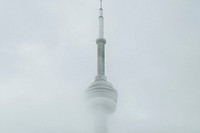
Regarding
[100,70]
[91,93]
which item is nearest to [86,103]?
[91,93]

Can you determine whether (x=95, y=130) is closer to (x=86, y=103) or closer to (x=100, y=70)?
(x=86, y=103)

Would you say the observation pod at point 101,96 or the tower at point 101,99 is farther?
the tower at point 101,99

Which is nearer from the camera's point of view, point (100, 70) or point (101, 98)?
point (101, 98)

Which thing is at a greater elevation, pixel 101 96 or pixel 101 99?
pixel 101 96

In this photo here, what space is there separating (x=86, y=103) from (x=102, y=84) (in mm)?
9653

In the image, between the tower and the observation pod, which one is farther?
the tower

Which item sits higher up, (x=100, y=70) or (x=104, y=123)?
(x=100, y=70)

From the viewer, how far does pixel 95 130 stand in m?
192

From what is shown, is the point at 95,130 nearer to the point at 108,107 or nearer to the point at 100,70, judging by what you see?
the point at 108,107

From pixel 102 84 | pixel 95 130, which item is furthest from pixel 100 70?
pixel 95 130

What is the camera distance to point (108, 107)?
618 ft

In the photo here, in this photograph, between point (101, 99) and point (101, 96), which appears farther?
point (101, 96)

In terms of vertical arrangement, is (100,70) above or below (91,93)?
above

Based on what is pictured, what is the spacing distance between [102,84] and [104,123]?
658 inches
